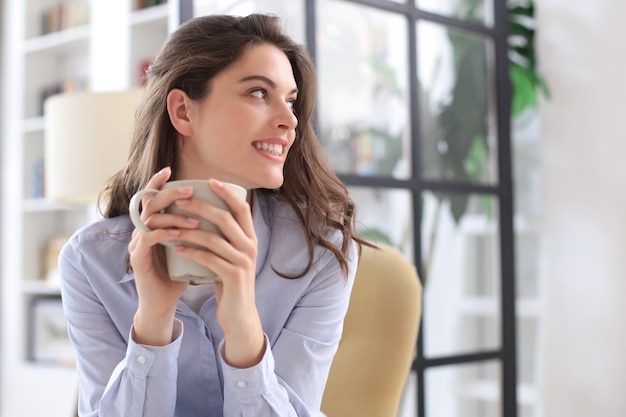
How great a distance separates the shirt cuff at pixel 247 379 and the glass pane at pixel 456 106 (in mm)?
1423

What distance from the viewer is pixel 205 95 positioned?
1.11m

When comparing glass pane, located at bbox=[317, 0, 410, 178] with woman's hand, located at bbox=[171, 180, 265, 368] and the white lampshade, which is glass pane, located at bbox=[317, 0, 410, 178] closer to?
the white lampshade

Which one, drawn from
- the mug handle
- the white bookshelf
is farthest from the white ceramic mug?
the white bookshelf

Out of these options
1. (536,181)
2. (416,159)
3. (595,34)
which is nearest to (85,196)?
(416,159)

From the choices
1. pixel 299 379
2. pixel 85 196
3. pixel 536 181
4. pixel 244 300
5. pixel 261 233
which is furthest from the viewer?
pixel 536 181

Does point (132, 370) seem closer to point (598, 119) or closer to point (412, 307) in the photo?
point (412, 307)

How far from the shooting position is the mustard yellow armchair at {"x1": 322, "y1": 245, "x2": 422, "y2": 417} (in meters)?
1.32

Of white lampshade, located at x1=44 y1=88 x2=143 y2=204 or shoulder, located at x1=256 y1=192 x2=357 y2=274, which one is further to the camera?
white lampshade, located at x1=44 y1=88 x2=143 y2=204

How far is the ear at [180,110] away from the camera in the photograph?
1.13 m

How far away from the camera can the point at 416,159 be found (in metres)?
2.24

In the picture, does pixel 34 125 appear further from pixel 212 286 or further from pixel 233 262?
pixel 233 262

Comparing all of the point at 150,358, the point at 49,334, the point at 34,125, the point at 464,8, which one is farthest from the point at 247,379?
the point at 34,125

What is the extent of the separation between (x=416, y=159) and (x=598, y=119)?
2.33 ft

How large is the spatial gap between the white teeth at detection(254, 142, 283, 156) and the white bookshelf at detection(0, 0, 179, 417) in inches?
100
